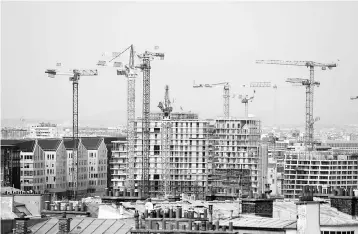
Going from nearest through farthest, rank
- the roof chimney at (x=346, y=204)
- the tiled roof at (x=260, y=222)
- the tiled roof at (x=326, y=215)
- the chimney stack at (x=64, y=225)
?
the chimney stack at (x=64, y=225), the tiled roof at (x=326, y=215), the tiled roof at (x=260, y=222), the roof chimney at (x=346, y=204)

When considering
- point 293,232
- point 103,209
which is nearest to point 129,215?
point 103,209

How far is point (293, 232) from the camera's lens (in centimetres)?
4356

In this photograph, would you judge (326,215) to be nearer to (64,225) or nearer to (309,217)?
(309,217)

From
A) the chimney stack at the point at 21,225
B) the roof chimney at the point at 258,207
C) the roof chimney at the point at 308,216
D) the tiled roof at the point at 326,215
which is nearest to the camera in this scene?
the chimney stack at the point at 21,225

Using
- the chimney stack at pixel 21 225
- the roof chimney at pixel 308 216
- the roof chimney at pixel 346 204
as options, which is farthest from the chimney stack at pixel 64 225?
the roof chimney at pixel 346 204

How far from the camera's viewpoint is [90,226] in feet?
149

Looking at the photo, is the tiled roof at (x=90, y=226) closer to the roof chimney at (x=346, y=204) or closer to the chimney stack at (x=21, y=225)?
the chimney stack at (x=21, y=225)

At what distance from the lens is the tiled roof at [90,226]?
44.6 m

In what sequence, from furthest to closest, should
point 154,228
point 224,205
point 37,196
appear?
point 224,205
point 37,196
point 154,228

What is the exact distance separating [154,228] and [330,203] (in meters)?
12.6

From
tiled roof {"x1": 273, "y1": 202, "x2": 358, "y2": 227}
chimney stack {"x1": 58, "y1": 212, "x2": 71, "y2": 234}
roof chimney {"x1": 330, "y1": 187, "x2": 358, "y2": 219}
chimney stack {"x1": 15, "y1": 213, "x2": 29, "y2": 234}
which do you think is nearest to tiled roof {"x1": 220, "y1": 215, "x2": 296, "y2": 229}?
tiled roof {"x1": 273, "y1": 202, "x2": 358, "y2": 227}

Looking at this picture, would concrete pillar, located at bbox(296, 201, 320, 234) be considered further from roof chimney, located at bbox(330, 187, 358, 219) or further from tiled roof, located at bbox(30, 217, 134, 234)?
roof chimney, located at bbox(330, 187, 358, 219)

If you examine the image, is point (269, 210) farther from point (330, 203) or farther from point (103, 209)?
point (103, 209)

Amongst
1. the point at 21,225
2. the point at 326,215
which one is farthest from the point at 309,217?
the point at 21,225
